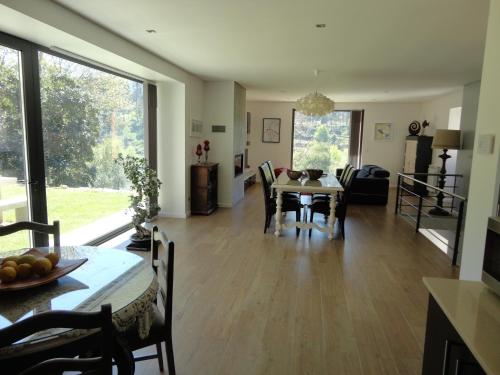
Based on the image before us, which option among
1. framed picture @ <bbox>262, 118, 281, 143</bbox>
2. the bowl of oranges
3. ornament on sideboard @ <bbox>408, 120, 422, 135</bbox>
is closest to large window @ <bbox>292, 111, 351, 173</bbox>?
framed picture @ <bbox>262, 118, 281, 143</bbox>

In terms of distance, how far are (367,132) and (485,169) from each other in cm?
830

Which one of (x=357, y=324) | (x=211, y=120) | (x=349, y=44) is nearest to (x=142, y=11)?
(x=349, y=44)

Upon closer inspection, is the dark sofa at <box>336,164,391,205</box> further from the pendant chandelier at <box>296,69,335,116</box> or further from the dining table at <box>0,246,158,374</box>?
the dining table at <box>0,246,158,374</box>

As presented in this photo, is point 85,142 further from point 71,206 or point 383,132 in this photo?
point 383,132

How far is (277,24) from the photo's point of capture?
3.21 meters

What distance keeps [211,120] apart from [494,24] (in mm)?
5296

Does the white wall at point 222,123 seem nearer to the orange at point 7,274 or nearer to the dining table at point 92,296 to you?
the dining table at point 92,296

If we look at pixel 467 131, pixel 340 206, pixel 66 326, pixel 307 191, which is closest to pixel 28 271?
pixel 66 326

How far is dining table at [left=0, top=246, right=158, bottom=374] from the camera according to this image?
1.25 m

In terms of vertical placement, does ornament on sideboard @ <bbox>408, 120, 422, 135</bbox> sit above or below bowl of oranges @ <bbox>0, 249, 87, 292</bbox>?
above

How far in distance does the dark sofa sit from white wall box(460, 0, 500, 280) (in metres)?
5.35

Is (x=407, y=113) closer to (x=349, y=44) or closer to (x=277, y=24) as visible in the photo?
(x=349, y=44)

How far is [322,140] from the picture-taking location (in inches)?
391

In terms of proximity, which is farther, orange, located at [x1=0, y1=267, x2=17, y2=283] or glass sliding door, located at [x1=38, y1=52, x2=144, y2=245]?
glass sliding door, located at [x1=38, y1=52, x2=144, y2=245]
